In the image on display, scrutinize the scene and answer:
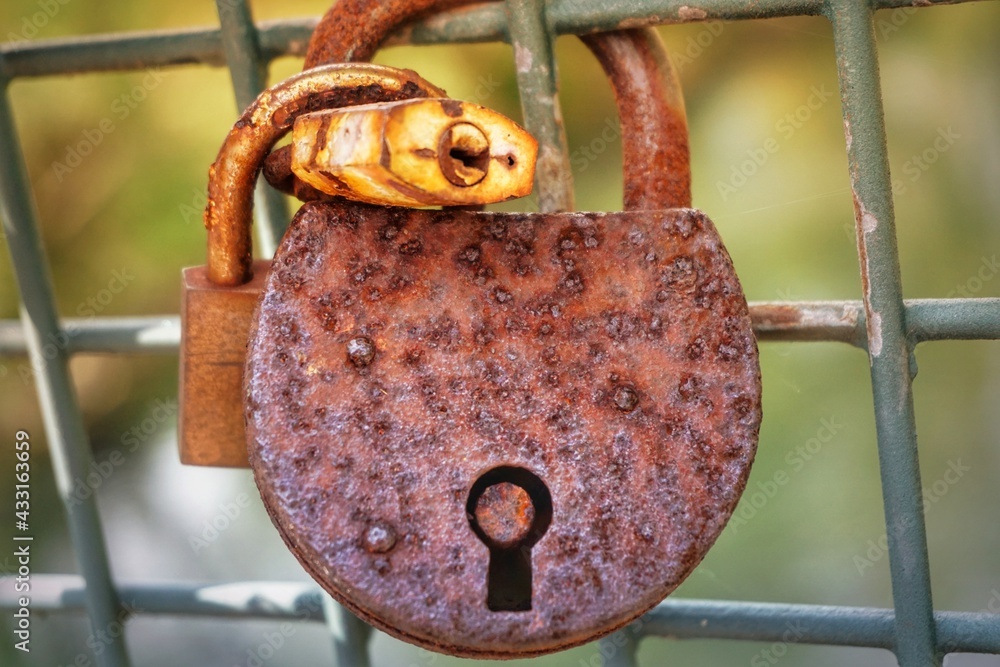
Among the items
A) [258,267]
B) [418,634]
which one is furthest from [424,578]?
[258,267]

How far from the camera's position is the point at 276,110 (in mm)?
483

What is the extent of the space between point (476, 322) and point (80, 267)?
1.20 metres

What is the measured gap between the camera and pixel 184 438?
592 millimetres

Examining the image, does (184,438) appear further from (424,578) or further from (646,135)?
(646,135)

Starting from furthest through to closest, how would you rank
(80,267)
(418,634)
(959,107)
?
(80,267), (959,107), (418,634)

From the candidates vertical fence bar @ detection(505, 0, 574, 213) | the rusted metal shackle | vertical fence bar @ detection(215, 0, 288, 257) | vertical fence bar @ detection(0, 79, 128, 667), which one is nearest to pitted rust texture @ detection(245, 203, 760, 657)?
the rusted metal shackle

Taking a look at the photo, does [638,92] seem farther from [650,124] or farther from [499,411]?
[499,411]

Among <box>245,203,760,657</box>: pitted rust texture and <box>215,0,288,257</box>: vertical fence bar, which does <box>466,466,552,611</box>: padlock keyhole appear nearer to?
<box>245,203,760,657</box>: pitted rust texture

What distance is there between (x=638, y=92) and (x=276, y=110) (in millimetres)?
233

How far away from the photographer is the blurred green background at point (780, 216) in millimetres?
1056

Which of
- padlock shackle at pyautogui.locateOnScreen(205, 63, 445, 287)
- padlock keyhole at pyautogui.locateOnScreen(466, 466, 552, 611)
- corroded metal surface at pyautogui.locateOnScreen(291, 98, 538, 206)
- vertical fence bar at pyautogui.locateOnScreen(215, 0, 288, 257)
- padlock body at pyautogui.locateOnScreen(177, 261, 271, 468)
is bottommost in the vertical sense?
padlock keyhole at pyautogui.locateOnScreen(466, 466, 552, 611)

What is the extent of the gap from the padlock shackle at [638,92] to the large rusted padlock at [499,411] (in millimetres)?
57

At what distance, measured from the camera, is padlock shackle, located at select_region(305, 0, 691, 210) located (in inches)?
22.0

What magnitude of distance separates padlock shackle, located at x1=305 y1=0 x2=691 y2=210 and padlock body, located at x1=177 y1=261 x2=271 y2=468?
6.2 inches
